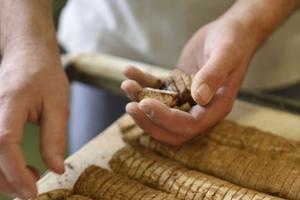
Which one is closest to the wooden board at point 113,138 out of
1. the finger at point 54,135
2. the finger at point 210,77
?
the finger at point 54,135

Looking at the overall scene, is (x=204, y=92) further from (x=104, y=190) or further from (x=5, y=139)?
(x=5, y=139)

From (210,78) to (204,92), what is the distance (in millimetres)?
39

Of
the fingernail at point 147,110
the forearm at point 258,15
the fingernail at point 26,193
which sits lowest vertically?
the fingernail at point 26,193

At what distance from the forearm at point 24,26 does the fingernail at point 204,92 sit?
1.22 ft

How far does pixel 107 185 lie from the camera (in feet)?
4.03

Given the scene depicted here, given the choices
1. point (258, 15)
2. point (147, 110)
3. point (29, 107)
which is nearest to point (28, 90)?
point (29, 107)

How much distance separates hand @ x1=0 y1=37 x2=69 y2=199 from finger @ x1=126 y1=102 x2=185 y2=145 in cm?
15

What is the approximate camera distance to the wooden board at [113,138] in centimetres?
133

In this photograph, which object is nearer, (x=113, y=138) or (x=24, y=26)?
(x=24, y=26)

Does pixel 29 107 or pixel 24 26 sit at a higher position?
pixel 24 26

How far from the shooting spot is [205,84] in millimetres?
1238

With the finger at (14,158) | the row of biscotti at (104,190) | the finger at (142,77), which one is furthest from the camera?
the finger at (142,77)

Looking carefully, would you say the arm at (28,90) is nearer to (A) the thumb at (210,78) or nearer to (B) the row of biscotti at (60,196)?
(B) the row of biscotti at (60,196)

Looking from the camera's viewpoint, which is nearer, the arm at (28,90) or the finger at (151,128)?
the arm at (28,90)
